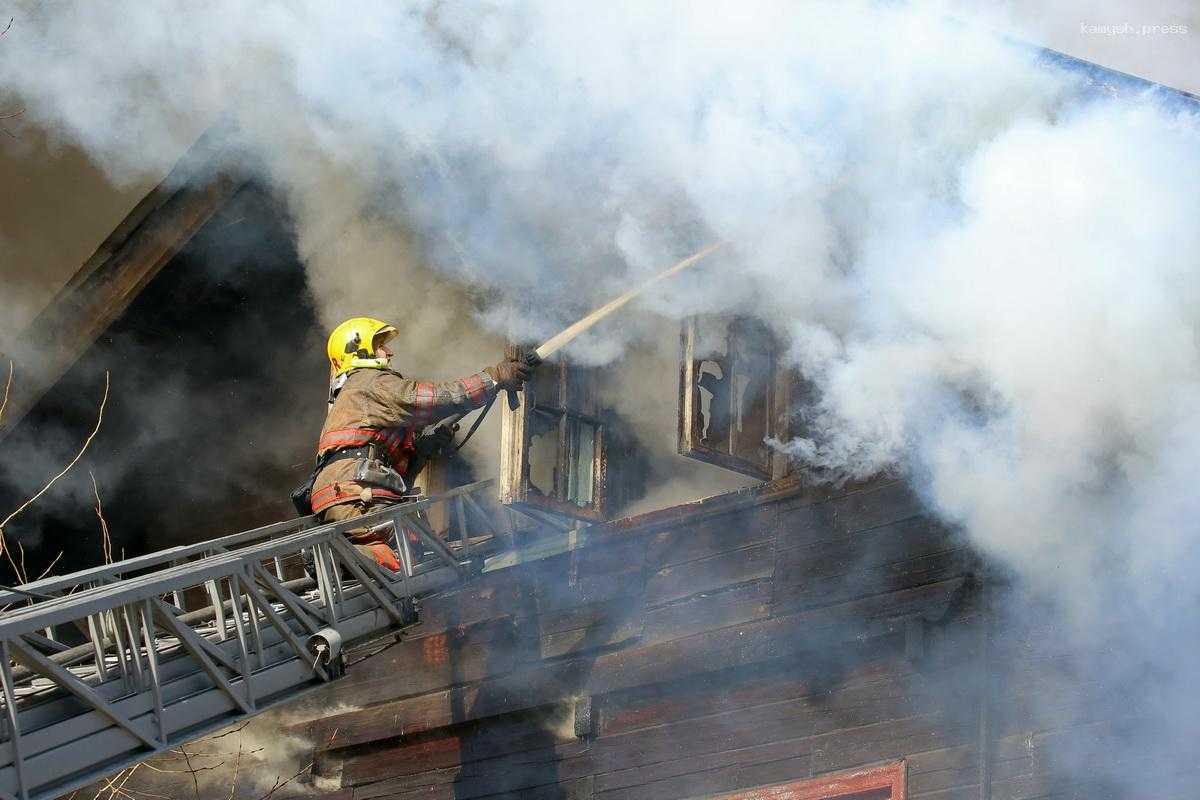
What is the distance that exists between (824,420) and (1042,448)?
139 cm

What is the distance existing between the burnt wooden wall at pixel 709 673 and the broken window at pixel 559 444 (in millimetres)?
371

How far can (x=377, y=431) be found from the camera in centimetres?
732

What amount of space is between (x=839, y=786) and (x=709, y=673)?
0.95 meters

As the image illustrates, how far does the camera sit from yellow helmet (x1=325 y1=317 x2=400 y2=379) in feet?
25.3

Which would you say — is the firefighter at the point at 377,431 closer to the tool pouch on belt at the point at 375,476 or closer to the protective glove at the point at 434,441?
the tool pouch on belt at the point at 375,476

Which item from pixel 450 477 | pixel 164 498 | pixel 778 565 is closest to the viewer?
pixel 778 565

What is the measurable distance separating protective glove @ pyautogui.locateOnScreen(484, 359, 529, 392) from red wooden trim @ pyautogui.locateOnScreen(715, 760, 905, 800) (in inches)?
93.0

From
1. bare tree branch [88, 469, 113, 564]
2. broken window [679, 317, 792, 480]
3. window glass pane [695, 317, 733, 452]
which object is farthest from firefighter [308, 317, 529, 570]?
bare tree branch [88, 469, 113, 564]

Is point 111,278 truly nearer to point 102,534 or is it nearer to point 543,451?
point 102,534

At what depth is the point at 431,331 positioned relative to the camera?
35.6 feet

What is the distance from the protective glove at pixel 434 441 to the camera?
25.4ft

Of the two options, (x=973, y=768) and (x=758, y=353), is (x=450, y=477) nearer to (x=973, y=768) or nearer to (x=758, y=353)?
(x=758, y=353)

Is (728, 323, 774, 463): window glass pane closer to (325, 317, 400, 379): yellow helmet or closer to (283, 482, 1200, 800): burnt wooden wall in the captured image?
(283, 482, 1200, 800): burnt wooden wall

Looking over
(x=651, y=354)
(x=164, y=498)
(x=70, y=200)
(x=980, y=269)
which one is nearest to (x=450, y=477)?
(x=651, y=354)
